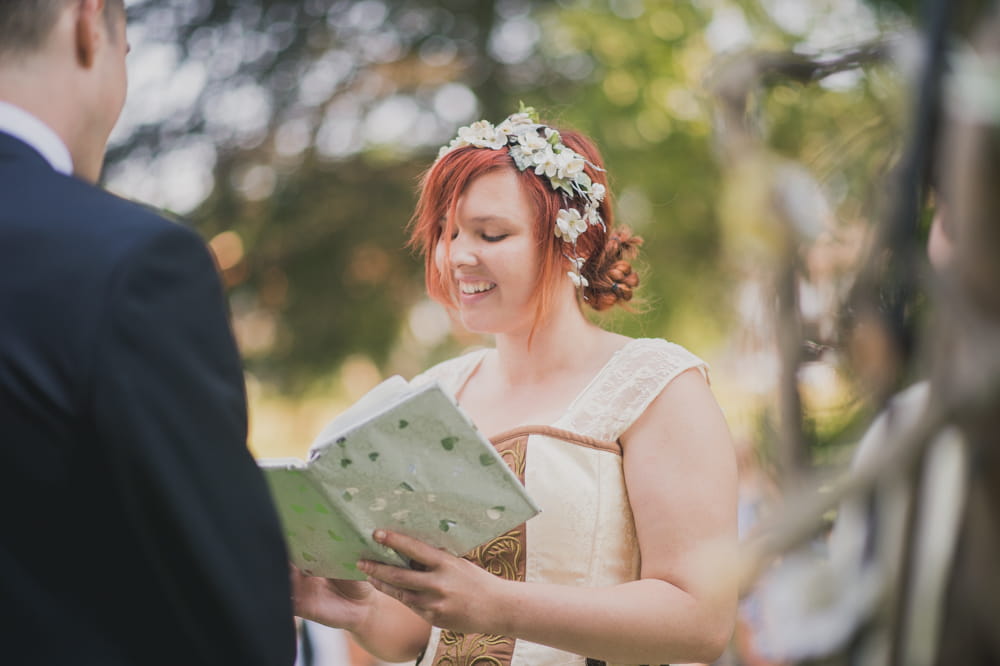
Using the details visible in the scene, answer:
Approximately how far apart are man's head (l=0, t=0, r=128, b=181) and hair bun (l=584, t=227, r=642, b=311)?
1615mm

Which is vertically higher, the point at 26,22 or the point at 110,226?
the point at 26,22

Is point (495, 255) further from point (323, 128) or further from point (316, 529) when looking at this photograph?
point (323, 128)

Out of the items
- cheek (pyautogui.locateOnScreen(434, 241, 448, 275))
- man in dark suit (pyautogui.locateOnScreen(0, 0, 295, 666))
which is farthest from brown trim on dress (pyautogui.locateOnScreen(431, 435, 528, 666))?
man in dark suit (pyautogui.locateOnScreen(0, 0, 295, 666))

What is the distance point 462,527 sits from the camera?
196 centimetres

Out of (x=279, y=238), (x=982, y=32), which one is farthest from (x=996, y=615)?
(x=279, y=238)

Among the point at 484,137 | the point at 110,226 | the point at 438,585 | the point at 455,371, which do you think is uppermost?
the point at 484,137

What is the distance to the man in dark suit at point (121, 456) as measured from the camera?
1.25 m

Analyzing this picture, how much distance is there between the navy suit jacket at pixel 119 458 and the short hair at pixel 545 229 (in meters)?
1.40

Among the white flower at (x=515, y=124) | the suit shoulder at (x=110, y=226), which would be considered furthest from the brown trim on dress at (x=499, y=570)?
the suit shoulder at (x=110, y=226)

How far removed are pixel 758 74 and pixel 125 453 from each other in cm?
90

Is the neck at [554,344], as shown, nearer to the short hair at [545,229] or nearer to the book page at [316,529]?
the short hair at [545,229]

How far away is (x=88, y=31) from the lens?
1.45 metres

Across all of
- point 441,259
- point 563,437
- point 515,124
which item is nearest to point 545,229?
point 441,259

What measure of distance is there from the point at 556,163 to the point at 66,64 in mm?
1506
